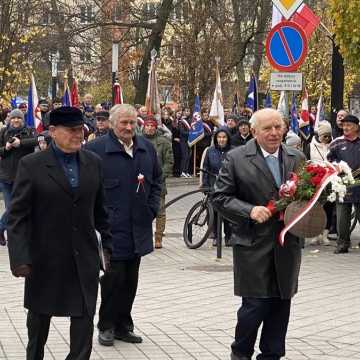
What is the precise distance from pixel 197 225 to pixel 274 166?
781 centimetres

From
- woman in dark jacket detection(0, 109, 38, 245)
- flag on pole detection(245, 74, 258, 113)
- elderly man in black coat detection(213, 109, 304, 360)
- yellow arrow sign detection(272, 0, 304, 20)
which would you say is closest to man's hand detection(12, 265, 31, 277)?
elderly man in black coat detection(213, 109, 304, 360)

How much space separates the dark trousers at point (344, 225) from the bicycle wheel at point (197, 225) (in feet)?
5.73

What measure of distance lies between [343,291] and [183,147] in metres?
17.0

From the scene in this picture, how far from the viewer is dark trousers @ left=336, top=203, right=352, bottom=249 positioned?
14312 millimetres

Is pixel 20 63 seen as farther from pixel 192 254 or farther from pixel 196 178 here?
pixel 192 254

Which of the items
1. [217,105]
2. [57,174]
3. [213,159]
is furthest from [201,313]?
[217,105]

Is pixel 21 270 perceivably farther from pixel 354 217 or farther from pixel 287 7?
pixel 354 217

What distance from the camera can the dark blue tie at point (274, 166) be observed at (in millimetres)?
7098

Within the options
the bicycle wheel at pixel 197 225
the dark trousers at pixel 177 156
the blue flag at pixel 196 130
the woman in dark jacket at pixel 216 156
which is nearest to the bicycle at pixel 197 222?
the bicycle wheel at pixel 197 225

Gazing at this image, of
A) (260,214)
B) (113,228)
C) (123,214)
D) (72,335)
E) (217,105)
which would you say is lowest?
(72,335)

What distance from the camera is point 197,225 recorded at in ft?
48.8

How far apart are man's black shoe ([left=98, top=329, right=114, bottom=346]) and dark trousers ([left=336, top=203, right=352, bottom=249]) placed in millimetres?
6562

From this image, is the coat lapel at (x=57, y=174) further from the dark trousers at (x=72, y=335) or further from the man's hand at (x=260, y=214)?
the man's hand at (x=260, y=214)

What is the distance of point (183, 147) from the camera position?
1097 inches
